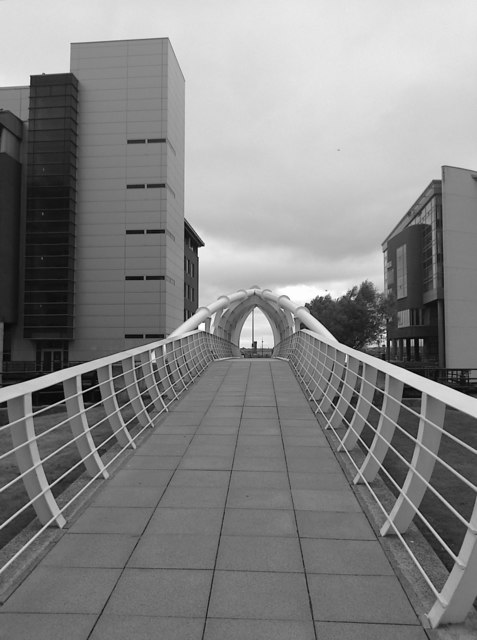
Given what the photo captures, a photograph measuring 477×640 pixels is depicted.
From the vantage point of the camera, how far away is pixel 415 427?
984 cm

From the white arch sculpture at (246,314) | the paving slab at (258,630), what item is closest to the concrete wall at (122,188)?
the white arch sculpture at (246,314)

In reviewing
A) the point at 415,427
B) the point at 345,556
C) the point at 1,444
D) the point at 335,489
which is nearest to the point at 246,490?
the point at 335,489

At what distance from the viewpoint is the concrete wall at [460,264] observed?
43.5 m

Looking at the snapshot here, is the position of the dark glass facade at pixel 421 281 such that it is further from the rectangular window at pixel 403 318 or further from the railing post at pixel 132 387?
the railing post at pixel 132 387

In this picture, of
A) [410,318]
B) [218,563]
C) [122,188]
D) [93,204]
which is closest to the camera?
[218,563]

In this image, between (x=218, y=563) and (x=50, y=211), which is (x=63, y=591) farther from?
(x=50, y=211)

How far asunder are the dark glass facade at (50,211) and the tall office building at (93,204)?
3.4 inches

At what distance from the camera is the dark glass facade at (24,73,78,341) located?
138 ft

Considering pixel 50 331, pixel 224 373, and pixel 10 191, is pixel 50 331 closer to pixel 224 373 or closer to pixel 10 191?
pixel 10 191

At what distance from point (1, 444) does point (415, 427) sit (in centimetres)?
758

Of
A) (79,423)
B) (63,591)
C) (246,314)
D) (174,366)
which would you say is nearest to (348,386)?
(79,423)

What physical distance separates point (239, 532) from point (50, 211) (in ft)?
143

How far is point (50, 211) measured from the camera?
4272cm

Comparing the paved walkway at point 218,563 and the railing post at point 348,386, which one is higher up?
the railing post at point 348,386
